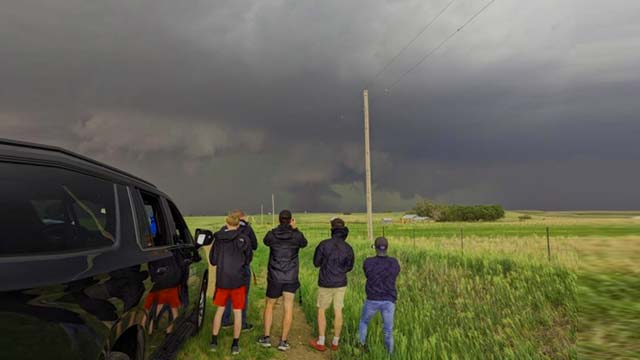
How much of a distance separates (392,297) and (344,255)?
37.4 inches

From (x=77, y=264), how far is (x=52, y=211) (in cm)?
112

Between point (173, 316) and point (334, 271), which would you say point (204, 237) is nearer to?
point (173, 316)

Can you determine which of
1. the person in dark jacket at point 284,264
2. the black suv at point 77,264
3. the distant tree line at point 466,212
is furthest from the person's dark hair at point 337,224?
the distant tree line at point 466,212

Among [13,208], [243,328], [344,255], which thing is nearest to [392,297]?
[344,255]

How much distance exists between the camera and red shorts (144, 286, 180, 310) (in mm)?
3417

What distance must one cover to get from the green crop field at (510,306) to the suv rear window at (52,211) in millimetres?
2362

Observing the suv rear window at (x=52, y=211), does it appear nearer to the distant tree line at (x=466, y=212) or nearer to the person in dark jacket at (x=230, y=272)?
the person in dark jacket at (x=230, y=272)

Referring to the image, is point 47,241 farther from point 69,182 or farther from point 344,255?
point 344,255

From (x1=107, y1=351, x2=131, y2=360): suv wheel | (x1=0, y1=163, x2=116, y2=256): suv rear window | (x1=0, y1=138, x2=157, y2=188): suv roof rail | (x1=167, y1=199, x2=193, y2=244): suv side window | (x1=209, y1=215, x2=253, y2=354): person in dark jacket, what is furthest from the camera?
(x1=209, y1=215, x2=253, y2=354): person in dark jacket

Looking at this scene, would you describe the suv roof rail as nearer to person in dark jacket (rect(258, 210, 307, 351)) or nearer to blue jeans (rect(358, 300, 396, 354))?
person in dark jacket (rect(258, 210, 307, 351))

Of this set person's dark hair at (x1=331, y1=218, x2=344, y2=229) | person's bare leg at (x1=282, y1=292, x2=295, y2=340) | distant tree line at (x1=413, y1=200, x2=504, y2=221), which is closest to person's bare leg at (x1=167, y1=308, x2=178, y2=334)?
person's bare leg at (x1=282, y1=292, x2=295, y2=340)

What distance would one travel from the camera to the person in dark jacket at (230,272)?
643cm

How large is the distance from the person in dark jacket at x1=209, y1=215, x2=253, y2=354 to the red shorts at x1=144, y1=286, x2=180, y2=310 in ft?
6.17

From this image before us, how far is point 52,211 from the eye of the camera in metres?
3.18
